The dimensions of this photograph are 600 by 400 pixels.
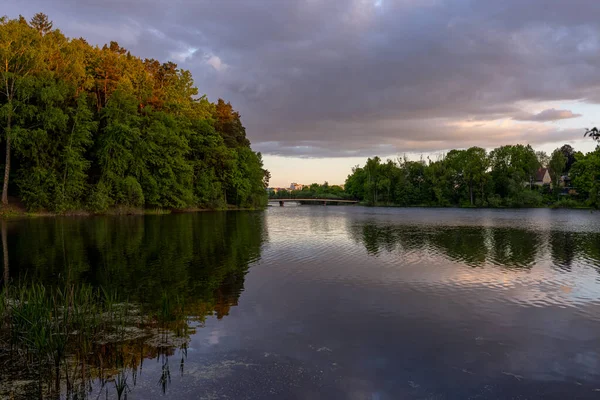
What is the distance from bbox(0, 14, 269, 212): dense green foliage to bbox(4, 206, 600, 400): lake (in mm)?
31028

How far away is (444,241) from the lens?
34.1 meters

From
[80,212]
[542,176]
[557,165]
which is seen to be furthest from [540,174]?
[80,212]

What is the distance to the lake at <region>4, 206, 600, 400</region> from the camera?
332 inches

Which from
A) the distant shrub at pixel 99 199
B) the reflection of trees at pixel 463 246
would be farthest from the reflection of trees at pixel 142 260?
the distant shrub at pixel 99 199

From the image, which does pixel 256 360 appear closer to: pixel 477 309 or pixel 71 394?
pixel 71 394

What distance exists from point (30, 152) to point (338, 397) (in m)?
59.5

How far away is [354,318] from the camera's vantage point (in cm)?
1298

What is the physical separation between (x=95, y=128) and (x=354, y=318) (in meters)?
57.2

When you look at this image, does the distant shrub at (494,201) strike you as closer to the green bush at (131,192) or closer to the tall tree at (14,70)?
the green bush at (131,192)

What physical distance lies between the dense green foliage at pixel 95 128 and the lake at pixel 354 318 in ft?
102

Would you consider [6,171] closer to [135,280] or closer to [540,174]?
[135,280]

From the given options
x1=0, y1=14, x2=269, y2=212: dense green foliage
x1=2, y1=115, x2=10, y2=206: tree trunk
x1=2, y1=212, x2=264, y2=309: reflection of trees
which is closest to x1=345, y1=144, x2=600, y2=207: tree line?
x1=0, y1=14, x2=269, y2=212: dense green foliage

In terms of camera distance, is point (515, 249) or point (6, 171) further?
point (6, 171)

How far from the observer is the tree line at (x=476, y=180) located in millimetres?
122375
